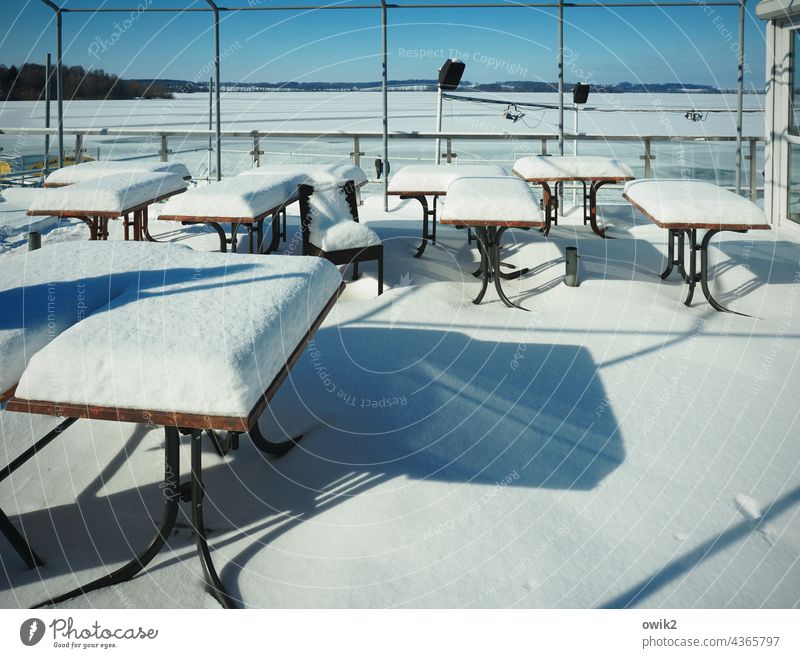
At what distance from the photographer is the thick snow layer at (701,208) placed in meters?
4.79

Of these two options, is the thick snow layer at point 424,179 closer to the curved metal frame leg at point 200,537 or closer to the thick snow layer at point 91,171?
the thick snow layer at point 91,171

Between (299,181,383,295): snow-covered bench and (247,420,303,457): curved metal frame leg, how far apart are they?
7.22ft

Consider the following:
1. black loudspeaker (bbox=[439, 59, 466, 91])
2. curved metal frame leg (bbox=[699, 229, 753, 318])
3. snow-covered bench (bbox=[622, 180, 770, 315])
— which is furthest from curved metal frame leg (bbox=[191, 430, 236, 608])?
black loudspeaker (bbox=[439, 59, 466, 91])

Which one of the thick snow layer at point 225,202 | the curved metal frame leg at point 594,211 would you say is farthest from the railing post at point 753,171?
the thick snow layer at point 225,202

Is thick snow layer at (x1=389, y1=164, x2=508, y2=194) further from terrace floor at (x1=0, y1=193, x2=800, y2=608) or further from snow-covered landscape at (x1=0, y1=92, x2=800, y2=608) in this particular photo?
terrace floor at (x1=0, y1=193, x2=800, y2=608)

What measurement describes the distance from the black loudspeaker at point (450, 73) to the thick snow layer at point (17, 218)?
4830 millimetres

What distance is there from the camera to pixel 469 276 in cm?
600

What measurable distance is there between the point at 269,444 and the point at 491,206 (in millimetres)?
2580

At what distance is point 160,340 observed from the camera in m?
1.88

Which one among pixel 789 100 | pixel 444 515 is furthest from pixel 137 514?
pixel 789 100

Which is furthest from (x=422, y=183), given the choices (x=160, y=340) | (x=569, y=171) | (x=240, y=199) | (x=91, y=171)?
(x=160, y=340)

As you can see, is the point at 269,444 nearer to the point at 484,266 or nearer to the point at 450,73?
the point at 484,266

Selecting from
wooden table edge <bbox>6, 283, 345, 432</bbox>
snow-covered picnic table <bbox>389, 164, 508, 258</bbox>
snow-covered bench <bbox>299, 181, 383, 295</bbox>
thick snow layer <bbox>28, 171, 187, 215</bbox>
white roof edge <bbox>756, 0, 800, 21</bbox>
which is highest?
white roof edge <bbox>756, 0, 800, 21</bbox>

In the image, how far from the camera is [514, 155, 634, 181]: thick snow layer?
7.19 m
